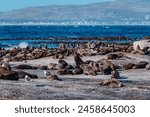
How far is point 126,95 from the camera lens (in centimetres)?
1499

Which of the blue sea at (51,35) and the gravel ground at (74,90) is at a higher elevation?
the gravel ground at (74,90)

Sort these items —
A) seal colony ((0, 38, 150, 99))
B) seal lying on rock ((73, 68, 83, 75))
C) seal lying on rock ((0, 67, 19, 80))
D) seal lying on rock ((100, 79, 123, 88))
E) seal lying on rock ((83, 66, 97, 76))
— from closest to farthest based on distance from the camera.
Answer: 1. seal colony ((0, 38, 150, 99))
2. seal lying on rock ((100, 79, 123, 88))
3. seal lying on rock ((0, 67, 19, 80))
4. seal lying on rock ((83, 66, 97, 76))
5. seal lying on rock ((73, 68, 83, 75))

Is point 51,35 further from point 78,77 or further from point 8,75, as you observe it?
point 8,75

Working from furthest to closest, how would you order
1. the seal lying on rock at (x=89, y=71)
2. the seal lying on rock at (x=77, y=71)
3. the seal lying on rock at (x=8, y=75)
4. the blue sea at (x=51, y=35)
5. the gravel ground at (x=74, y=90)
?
the blue sea at (x=51, y=35) → the seal lying on rock at (x=77, y=71) → the seal lying on rock at (x=89, y=71) → the seal lying on rock at (x=8, y=75) → the gravel ground at (x=74, y=90)

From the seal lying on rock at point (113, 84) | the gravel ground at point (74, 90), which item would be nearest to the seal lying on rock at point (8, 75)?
the gravel ground at point (74, 90)

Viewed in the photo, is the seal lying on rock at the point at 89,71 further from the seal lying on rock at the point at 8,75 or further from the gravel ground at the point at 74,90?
the seal lying on rock at the point at 8,75

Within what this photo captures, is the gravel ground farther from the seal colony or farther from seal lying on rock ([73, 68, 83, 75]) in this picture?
seal lying on rock ([73, 68, 83, 75])

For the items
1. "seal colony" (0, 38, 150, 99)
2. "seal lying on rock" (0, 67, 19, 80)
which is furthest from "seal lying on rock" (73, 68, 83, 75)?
"seal lying on rock" (0, 67, 19, 80)

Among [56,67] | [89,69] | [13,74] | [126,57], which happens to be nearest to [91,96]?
[13,74]

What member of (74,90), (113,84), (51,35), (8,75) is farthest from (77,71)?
(51,35)

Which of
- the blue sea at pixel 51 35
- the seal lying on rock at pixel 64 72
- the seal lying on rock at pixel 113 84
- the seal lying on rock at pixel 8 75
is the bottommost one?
the blue sea at pixel 51 35

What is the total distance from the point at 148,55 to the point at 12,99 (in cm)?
1501

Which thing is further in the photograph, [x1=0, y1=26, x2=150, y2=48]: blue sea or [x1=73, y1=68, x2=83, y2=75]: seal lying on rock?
[x1=0, y1=26, x2=150, y2=48]: blue sea

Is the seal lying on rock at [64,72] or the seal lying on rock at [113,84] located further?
the seal lying on rock at [64,72]
